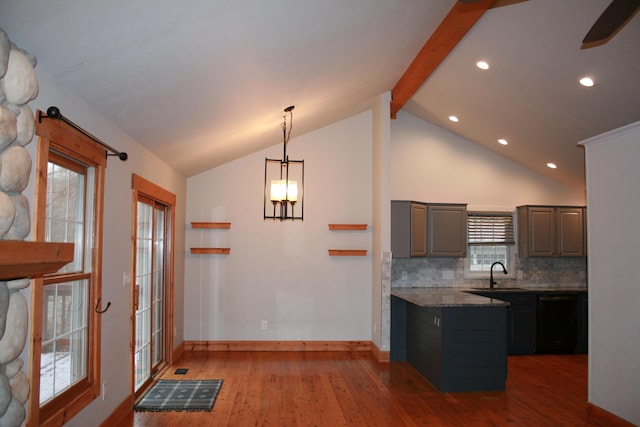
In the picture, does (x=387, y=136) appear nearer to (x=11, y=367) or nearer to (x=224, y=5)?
(x=224, y=5)

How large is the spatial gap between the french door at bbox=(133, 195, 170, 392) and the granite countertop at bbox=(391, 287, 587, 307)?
2.81 meters

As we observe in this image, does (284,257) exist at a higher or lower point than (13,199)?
lower

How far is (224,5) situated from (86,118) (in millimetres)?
1216

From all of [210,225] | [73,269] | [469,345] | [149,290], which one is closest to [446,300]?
[469,345]

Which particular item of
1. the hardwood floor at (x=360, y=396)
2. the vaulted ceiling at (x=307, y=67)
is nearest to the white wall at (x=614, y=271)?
the hardwood floor at (x=360, y=396)

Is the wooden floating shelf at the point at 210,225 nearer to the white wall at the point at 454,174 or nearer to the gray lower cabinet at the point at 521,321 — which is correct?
the white wall at the point at 454,174

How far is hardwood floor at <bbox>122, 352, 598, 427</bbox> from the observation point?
161 inches

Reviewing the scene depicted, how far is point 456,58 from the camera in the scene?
16.3 feet

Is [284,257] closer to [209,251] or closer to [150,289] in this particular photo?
[209,251]

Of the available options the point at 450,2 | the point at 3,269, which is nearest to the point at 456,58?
the point at 450,2

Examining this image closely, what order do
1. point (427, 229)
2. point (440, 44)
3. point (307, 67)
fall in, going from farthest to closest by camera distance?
point (427, 229) < point (440, 44) < point (307, 67)

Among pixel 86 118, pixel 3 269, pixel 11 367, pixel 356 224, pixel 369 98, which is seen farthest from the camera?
pixel 356 224

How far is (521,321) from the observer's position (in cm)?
648

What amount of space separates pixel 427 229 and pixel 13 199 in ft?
17.6
